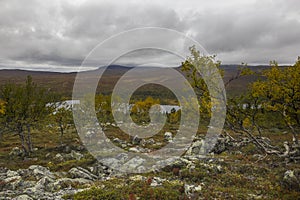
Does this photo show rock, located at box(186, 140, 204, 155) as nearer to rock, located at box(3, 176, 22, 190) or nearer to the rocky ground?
the rocky ground

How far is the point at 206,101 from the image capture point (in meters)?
15.6

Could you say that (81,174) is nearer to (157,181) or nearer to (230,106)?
(157,181)

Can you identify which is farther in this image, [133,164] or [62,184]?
[133,164]

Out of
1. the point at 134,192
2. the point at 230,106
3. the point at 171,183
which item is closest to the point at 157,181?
the point at 171,183

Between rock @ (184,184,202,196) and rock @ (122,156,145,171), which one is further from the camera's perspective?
rock @ (122,156,145,171)

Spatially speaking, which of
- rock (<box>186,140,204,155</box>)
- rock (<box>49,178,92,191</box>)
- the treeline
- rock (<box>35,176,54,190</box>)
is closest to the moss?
rock (<box>49,178,92,191</box>)

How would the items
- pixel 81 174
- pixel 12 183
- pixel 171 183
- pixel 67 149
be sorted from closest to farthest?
pixel 171 183
pixel 12 183
pixel 81 174
pixel 67 149

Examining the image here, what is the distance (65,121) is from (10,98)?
361 inches

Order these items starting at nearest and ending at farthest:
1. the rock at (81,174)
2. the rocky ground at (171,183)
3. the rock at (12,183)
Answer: the rocky ground at (171,183), the rock at (12,183), the rock at (81,174)

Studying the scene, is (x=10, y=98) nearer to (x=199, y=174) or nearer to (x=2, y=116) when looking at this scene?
(x=2, y=116)

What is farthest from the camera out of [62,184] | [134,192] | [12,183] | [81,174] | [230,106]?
[81,174]

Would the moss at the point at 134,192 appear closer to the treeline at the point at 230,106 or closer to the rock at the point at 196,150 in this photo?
the treeline at the point at 230,106

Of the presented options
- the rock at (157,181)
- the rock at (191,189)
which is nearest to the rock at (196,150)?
the rock at (157,181)

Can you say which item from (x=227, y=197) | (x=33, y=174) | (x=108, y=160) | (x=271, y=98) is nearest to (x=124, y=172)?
(x=108, y=160)
